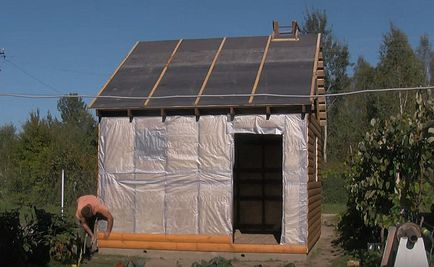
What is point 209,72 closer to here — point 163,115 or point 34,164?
point 163,115

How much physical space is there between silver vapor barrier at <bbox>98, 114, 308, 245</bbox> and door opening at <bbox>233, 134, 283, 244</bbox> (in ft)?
12.9

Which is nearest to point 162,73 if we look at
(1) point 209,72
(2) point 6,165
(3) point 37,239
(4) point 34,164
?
(1) point 209,72

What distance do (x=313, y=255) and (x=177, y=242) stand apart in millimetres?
3094

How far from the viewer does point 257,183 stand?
17547 millimetres

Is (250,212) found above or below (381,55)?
below

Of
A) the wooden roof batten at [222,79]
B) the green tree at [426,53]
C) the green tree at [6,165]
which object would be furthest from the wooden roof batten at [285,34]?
the green tree at [426,53]

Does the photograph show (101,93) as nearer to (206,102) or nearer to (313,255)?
(206,102)

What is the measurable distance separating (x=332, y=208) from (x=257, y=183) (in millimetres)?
11563

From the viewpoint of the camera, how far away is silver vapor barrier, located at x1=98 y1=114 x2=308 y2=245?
1308 cm

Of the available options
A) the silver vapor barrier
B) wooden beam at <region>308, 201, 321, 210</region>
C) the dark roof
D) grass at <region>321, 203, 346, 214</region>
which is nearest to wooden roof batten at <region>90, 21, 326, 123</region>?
the dark roof

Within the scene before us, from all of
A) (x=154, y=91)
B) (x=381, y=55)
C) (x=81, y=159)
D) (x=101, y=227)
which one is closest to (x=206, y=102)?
(x=154, y=91)

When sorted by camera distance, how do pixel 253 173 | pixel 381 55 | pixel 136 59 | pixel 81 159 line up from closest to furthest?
pixel 136 59, pixel 253 173, pixel 81 159, pixel 381 55

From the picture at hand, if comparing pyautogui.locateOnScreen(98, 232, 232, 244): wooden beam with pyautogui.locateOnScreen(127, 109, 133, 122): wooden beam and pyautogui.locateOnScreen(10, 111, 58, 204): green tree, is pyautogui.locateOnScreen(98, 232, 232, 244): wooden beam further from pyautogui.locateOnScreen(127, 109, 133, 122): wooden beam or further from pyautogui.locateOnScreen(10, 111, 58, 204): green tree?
pyautogui.locateOnScreen(10, 111, 58, 204): green tree

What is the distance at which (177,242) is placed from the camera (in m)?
13.4
